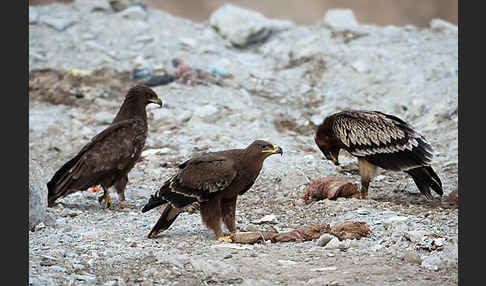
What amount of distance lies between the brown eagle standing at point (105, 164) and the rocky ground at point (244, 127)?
0.93ft

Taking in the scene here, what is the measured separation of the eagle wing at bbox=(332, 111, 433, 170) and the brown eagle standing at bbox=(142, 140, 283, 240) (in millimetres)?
1913

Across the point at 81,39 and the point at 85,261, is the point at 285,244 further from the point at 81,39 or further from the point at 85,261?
the point at 81,39

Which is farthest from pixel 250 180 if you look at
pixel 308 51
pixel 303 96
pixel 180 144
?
pixel 308 51

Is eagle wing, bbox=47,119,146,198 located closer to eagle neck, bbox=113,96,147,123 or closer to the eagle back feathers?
eagle neck, bbox=113,96,147,123

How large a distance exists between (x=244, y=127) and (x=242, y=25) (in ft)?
17.5

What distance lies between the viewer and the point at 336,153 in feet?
29.4

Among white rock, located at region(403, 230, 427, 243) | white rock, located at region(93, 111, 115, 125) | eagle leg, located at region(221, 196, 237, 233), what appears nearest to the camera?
white rock, located at region(403, 230, 427, 243)

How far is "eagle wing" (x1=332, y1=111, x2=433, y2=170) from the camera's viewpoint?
7.98m

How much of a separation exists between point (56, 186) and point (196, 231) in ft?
6.13

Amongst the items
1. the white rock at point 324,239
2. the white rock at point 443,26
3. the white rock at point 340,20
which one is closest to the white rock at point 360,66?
the white rock at point 340,20

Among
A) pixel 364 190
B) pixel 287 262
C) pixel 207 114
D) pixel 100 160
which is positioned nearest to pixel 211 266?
pixel 287 262

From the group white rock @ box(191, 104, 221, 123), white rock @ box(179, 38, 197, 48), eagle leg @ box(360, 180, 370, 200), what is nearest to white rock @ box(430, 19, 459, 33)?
white rock @ box(179, 38, 197, 48)

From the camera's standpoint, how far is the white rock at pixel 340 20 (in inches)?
648

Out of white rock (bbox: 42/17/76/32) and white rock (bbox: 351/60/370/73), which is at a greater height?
white rock (bbox: 42/17/76/32)
